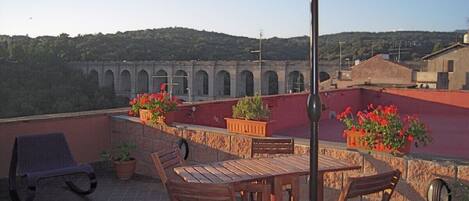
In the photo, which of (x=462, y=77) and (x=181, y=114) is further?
(x=462, y=77)

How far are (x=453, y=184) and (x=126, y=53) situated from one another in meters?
50.5

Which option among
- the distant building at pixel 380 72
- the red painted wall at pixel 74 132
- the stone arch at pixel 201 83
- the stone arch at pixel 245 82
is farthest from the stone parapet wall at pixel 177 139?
the stone arch at pixel 201 83

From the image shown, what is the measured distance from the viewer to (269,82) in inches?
1843

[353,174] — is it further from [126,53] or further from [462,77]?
[126,53]

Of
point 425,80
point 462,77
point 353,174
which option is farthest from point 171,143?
point 462,77

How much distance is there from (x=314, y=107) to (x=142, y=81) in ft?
168

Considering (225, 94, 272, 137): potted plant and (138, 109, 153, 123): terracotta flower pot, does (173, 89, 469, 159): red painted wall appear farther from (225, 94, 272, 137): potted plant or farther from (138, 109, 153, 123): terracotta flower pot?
(225, 94, 272, 137): potted plant

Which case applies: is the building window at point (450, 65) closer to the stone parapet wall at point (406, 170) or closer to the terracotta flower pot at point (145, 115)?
the terracotta flower pot at point (145, 115)

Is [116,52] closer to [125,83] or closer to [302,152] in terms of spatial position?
[125,83]

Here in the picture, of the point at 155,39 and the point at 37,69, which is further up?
the point at 155,39

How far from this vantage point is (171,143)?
16.0 feet

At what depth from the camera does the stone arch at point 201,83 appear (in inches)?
1850

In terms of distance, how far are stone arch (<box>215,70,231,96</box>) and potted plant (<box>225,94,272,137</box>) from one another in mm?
40294

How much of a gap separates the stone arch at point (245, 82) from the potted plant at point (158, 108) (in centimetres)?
3931
